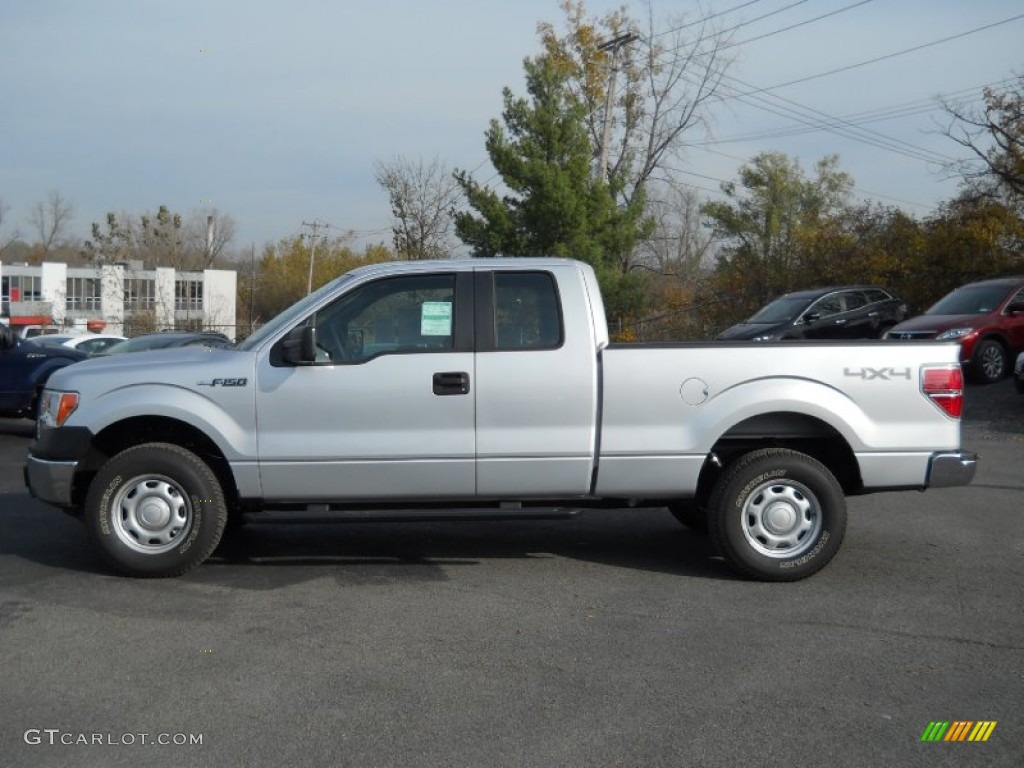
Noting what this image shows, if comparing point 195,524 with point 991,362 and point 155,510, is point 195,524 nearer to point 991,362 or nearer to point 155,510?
point 155,510

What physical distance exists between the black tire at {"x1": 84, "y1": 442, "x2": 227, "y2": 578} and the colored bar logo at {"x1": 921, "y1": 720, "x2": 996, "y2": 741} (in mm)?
4192

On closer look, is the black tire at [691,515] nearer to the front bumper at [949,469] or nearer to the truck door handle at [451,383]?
the front bumper at [949,469]

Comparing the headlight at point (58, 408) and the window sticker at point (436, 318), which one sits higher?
the window sticker at point (436, 318)

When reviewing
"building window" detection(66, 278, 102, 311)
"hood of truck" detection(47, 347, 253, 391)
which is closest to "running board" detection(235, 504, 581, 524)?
"hood of truck" detection(47, 347, 253, 391)

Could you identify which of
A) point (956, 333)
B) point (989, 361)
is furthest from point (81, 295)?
point (989, 361)

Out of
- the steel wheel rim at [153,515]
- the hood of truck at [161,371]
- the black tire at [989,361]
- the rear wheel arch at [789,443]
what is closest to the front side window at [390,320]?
the hood of truck at [161,371]

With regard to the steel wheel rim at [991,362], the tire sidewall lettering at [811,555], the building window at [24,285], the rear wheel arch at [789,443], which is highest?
the building window at [24,285]

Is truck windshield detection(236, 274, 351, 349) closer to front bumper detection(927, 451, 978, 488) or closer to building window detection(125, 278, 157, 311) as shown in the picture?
front bumper detection(927, 451, 978, 488)

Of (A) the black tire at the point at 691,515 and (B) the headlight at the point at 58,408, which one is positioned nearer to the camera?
(B) the headlight at the point at 58,408

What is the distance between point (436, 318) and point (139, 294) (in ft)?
178

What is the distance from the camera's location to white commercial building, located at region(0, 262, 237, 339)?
46125mm

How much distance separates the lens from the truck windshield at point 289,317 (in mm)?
6578

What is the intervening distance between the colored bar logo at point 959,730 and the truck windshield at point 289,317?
166 inches

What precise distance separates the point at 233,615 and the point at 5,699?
1416 mm
